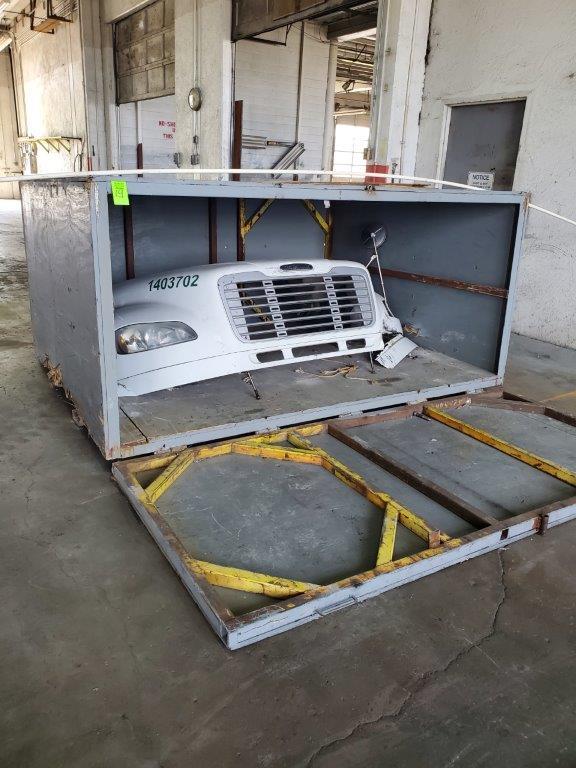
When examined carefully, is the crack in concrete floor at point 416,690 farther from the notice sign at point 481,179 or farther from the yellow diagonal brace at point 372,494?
the notice sign at point 481,179

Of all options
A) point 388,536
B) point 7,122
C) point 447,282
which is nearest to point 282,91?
point 447,282

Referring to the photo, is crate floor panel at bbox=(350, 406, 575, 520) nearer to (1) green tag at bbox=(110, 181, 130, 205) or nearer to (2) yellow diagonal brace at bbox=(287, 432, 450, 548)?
(2) yellow diagonal brace at bbox=(287, 432, 450, 548)

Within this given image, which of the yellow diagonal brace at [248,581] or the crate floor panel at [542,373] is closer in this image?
the yellow diagonal brace at [248,581]

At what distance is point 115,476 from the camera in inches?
119

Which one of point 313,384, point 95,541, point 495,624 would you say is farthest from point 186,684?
point 313,384

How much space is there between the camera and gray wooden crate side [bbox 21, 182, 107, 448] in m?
2.87

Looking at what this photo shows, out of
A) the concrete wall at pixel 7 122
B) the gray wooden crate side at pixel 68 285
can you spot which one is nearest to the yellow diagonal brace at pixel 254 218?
the gray wooden crate side at pixel 68 285

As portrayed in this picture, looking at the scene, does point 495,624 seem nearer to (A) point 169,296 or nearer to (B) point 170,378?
(B) point 170,378

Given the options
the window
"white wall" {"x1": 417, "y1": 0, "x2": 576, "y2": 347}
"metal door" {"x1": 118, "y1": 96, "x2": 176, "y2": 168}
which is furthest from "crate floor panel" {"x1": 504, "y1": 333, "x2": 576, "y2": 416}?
the window

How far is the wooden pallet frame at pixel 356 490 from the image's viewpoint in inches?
80.8

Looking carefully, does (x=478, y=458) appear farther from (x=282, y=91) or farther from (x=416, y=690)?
(x=282, y=91)

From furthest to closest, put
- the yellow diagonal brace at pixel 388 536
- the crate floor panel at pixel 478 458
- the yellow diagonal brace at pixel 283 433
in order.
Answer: the yellow diagonal brace at pixel 283 433
the crate floor panel at pixel 478 458
the yellow diagonal brace at pixel 388 536

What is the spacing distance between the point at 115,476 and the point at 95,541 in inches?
21.2

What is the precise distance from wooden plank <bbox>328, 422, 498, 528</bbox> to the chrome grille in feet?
2.82
